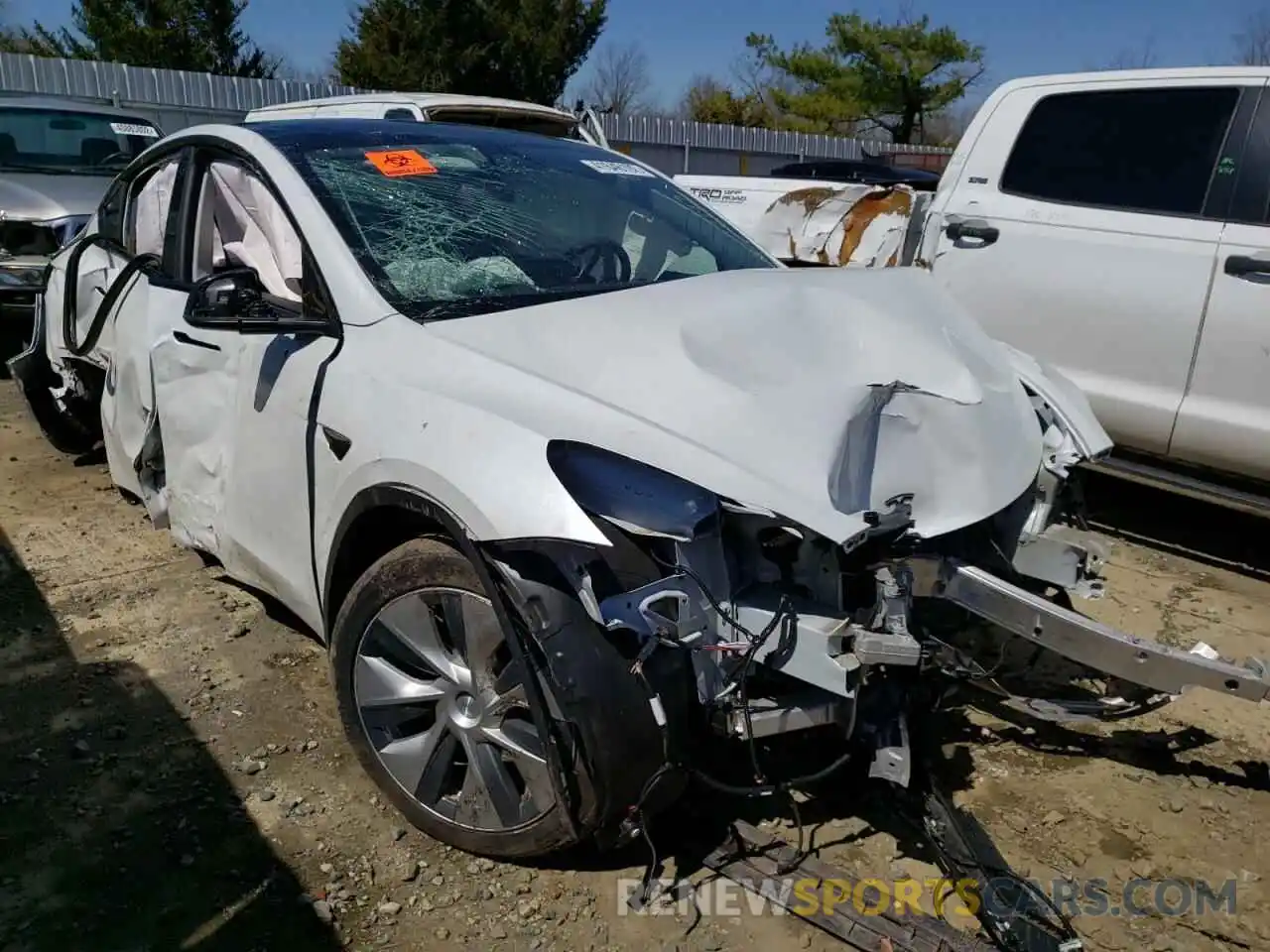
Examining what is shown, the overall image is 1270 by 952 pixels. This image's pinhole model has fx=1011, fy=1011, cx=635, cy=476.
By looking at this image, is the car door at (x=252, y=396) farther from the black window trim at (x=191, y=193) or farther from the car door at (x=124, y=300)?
the car door at (x=124, y=300)

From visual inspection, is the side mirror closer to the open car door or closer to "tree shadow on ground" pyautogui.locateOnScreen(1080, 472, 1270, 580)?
the open car door

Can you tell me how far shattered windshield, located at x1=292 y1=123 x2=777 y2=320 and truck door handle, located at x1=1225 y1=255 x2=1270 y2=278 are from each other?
2.11 m

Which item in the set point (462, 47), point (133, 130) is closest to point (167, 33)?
point (462, 47)

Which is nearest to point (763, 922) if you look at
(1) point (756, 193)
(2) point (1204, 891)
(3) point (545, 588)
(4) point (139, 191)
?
(3) point (545, 588)

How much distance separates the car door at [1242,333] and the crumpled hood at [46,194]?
7628 millimetres

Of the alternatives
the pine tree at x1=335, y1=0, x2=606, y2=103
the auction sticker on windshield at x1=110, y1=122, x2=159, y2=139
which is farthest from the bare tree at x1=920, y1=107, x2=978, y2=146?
the auction sticker on windshield at x1=110, y1=122, x2=159, y2=139

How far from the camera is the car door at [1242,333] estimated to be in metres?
4.23

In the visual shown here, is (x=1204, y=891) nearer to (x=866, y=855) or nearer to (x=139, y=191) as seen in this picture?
(x=866, y=855)

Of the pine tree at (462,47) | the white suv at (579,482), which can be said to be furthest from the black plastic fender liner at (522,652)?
the pine tree at (462,47)

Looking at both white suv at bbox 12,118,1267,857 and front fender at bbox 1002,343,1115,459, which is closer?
white suv at bbox 12,118,1267,857

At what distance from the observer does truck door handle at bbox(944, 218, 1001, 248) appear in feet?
16.7

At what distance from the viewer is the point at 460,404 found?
2.34 metres

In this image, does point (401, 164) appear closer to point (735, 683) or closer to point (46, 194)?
point (735, 683)

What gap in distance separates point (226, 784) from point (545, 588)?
1343 millimetres
